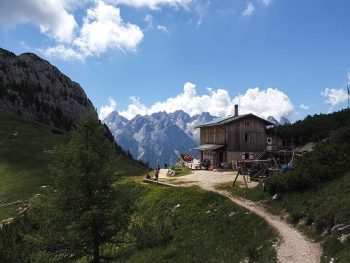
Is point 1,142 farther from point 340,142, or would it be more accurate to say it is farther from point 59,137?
point 340,142

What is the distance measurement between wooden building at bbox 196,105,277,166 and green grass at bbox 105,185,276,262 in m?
28.7

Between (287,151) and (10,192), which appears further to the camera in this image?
(287,151)

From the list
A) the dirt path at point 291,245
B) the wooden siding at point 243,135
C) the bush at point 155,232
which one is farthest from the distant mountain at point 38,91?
the dirt path at point 291,245

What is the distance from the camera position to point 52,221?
82.0 feet

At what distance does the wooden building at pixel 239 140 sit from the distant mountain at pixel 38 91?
73188 millimetres

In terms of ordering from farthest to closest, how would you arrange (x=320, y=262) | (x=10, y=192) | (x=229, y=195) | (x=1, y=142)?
(x=1, y=142) < (x=10, y=192) < (x=229, y=195) < (x=320, y=262)

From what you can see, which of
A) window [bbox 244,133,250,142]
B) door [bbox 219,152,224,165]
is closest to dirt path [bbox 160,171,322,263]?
door [bbox 219,152,224,165]

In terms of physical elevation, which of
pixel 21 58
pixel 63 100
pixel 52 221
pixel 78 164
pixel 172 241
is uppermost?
pixel 21 58

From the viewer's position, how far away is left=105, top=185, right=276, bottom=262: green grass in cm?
2582

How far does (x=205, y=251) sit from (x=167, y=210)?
1279cm

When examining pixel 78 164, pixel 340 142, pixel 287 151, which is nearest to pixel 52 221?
pixel 78 164

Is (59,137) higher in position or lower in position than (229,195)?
higher

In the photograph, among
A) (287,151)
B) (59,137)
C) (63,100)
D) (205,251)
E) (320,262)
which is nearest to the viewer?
(320,262)

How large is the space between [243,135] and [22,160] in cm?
3933
